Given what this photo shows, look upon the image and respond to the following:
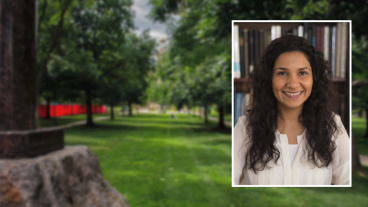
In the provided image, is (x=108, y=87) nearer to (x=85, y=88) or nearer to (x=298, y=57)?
(x=85, y=88)

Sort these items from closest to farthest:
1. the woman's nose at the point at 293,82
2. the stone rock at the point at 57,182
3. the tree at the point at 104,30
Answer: the woman's nose at the point at 293,82 → the stone rock at the point at 57,182 → the tree at the point at 104,30

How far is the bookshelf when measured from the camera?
1482 mm

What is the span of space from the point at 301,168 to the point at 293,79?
444 millimetres

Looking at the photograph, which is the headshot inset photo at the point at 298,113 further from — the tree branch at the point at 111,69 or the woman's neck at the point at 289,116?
the tree branch at the point at 111,69

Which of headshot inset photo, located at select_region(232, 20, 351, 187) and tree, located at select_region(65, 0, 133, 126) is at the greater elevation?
tree, located at select_region(65, 0, 133, 126)

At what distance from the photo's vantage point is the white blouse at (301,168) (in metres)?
1.41

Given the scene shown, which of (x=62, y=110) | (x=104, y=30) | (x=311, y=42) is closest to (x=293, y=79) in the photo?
(x=311, y=42)

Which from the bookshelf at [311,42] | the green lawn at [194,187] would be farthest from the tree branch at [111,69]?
the bookshelf at [311,42]

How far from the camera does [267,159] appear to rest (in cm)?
141

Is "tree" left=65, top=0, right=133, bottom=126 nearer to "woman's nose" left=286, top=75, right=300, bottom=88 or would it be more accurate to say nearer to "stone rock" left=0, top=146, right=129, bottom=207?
"stone rock" left=0, top=146, right=129, bottom=207

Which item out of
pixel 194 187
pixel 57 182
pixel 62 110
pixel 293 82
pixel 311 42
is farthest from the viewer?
pixel 62 110

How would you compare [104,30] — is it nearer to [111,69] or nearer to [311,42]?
[111,69]

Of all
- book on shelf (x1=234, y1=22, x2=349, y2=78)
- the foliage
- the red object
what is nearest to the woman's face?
book on shelf (x1=234, y1=22, x2=349, y2=78)

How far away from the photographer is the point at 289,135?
1417mm
